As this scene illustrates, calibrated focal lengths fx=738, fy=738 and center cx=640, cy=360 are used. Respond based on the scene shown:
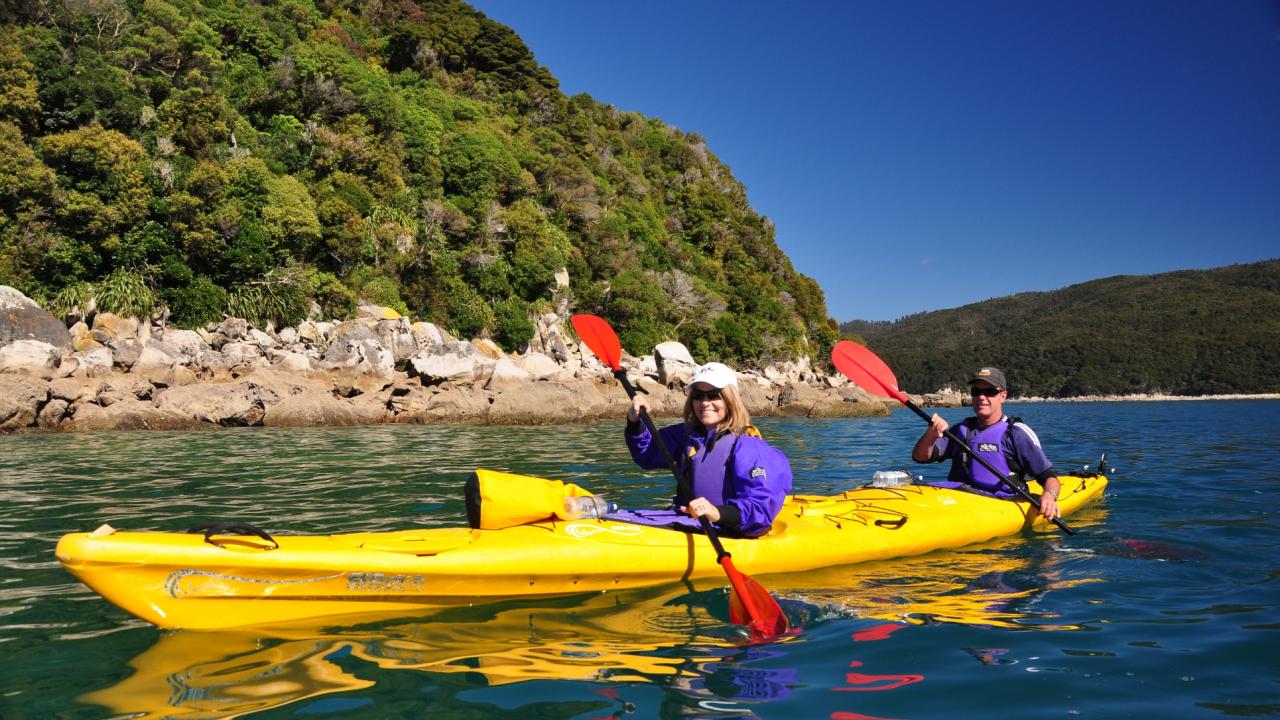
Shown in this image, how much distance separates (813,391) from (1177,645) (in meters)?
24.5

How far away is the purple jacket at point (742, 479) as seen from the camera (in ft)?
13.0

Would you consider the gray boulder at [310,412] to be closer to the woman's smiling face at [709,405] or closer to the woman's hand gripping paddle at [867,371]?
the woman's hand gripping paddle at [867,371]

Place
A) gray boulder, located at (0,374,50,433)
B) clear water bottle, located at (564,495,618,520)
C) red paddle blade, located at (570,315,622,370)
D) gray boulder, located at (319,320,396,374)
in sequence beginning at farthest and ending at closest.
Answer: gray boulder, located at (319,320,396,374), gray boulder, located at (0,374,50,433), red paddle blade, located at (570,315,622,370), clear water bottle, located at (564,495,618,520)

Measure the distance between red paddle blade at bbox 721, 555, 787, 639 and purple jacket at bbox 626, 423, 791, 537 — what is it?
528mm

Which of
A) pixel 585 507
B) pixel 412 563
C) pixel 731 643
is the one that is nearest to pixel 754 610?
pixel 731 643

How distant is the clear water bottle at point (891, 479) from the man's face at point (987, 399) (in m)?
0.79

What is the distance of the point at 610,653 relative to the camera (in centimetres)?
289

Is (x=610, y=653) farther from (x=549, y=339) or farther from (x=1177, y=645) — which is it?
(x=549, y=339)

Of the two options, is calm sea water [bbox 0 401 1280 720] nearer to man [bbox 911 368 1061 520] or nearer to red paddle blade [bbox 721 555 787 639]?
red paddle blade [bbox 721 555 787 639]

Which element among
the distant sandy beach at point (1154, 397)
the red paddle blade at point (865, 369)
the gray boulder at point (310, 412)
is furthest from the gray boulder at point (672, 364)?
the distant sandy beach at point (1154, 397)

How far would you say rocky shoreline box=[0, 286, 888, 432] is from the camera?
13812 millimetres

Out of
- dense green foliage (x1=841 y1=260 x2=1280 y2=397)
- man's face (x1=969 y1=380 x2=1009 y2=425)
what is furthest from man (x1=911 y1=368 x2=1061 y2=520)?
dense green foliage (x1=841 y1=260 x2=1280 y2=397)

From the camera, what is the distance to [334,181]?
937 inches

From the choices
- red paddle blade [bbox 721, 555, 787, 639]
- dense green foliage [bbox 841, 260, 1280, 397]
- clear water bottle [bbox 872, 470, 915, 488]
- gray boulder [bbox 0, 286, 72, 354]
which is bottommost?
red paddle blade [bbox 721, 555, 787, 639]
